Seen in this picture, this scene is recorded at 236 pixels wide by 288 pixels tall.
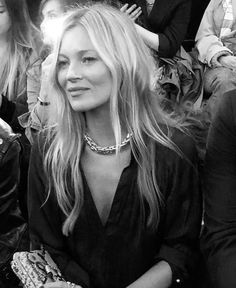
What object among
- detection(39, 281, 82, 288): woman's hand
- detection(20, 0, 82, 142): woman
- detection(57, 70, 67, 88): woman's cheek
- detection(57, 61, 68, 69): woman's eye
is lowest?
detection(39, 281, 82, 288): woman's hand

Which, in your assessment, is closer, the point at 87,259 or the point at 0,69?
the point at 87,259

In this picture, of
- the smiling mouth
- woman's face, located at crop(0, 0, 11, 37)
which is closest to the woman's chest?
the smiling mouth

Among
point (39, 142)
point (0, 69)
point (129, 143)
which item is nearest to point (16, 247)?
point (39, 142)

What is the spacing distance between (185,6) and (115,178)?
146cm

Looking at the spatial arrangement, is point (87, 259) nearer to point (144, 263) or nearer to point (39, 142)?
point (144, 263)

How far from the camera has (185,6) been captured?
10.5 feet

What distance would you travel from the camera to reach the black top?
6.44ft

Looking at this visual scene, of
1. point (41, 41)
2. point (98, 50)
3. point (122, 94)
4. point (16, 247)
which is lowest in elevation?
point (16, 247)

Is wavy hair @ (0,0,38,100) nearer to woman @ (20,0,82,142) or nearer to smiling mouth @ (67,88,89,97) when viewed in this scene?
woman @ (20,0,82,142)

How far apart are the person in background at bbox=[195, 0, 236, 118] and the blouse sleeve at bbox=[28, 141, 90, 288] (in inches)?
44.5

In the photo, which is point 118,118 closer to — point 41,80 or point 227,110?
point 227,110

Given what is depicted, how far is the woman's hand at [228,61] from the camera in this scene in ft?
9.93

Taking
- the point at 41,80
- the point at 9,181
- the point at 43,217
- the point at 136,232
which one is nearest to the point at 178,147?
the point at 136,232

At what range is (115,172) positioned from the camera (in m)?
2.11
